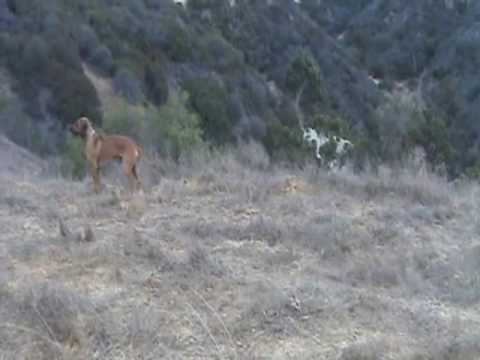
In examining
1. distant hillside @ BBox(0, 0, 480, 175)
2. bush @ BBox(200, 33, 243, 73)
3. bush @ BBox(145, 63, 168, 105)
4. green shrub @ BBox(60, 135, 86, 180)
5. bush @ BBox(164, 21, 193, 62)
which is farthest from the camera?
bush @ BBox(200, 33, 243, 73)

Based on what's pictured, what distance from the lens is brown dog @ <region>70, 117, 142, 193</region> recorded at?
7.46 metres

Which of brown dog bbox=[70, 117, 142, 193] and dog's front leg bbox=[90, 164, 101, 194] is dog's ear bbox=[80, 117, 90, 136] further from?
dog's front leg bbox=[90, 164, 101, 194]

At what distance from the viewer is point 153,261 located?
5164 millimetres

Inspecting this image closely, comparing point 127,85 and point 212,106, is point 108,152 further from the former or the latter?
point 127,85

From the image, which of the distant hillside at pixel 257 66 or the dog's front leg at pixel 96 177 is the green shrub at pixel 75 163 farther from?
the distant hillside at pixel 257 66

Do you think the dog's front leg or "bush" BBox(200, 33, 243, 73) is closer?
the dog's front leg

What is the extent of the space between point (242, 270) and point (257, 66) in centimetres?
3794

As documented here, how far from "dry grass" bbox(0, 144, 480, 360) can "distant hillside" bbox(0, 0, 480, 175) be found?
7.13 meters

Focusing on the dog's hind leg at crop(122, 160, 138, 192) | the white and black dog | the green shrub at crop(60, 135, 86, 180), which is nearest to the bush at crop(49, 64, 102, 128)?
the white and black dog

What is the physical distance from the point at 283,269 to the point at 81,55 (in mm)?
26316

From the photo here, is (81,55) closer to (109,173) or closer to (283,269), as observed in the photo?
(109,173)

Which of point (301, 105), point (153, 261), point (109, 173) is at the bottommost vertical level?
point (301, 105)

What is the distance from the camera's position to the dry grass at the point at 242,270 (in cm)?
407

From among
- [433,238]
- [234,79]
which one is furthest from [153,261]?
[234,79]
